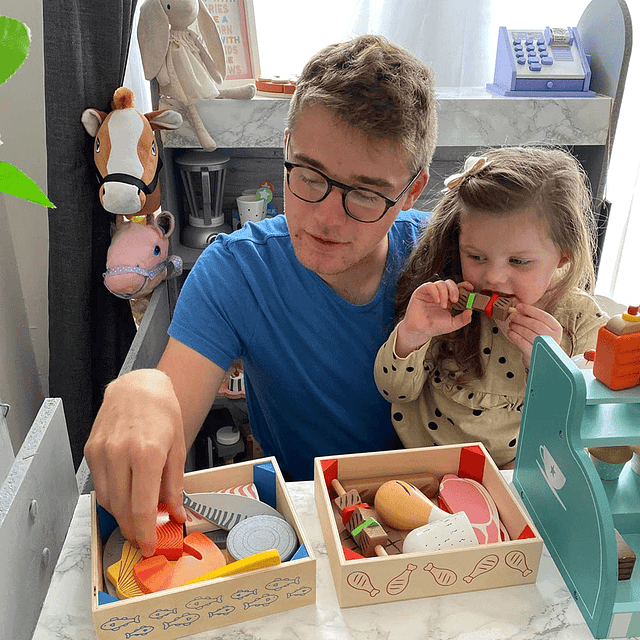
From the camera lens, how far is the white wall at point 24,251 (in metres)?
1.81

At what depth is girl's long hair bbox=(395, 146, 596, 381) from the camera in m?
1.11

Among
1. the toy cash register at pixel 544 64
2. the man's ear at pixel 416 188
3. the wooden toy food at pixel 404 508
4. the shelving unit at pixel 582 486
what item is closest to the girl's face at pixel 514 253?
the man's ear at pixel 416 188

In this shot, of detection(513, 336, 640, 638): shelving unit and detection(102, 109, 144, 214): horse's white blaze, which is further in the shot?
detection(102, 109, 144, 214): horse's white blaze

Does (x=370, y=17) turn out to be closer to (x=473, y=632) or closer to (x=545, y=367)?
(x=545, y=367)

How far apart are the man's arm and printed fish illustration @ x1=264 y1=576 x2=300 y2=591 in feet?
0.46

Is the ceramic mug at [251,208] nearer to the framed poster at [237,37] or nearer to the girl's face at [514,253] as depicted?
the framed poster at [237,37]

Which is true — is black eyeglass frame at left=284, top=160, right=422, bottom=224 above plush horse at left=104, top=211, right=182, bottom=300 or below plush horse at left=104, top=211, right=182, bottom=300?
above

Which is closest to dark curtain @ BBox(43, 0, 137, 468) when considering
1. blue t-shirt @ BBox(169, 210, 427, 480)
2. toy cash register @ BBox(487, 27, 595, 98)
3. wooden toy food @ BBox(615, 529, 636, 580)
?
blue t-shirt @ BBox(169, 210, 427, 480)

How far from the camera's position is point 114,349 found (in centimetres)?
192

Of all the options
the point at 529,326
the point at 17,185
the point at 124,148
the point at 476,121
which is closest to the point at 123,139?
the point at 124,148

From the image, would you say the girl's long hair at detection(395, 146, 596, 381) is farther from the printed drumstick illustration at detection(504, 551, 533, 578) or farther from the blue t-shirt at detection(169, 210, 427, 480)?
the printed drumstick illustration at detection(504, 551, 533, 578)

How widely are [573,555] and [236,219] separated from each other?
1632mm

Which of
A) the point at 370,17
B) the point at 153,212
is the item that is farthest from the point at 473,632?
the point at 370,17

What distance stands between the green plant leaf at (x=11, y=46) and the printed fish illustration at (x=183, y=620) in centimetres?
51
